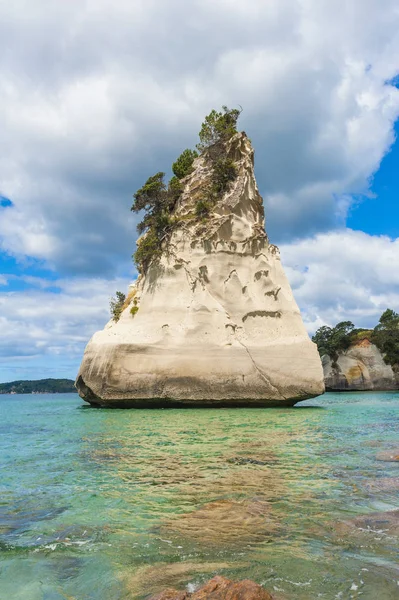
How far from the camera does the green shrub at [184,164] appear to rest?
30097mm

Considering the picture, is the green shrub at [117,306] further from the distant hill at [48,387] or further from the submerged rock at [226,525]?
the distant hill at [48,387]

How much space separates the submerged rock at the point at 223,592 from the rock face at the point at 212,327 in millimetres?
18578

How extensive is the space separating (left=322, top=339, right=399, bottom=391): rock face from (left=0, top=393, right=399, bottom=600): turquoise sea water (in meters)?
49.6

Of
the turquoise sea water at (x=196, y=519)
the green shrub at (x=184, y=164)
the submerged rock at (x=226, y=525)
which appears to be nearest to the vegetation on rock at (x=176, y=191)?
the green shrub at (x=184, y=164)

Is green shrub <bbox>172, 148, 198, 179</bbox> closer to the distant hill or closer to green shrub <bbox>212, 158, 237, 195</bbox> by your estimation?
green shrub <bbox>212, 158, 237, 195</bbox>

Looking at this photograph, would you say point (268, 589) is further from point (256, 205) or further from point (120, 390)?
point (256, 205)

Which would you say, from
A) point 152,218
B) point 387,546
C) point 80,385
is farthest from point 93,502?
point 152,218

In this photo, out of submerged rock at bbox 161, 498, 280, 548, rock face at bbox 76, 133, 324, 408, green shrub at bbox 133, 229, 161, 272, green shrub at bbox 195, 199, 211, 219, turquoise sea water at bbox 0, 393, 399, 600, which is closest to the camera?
turquoise sea water at bbox 0, 393, 399, 600

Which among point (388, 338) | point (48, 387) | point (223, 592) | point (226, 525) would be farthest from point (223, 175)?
point (48, 387)

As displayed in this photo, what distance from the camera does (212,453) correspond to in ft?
32.4

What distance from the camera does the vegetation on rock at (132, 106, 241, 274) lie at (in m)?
26.8

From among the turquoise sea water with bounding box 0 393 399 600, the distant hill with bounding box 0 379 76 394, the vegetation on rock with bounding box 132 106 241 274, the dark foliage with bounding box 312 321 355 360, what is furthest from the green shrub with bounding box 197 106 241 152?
the distant hill with bounding box 0 379 76 394

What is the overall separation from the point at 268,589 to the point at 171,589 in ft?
2.62

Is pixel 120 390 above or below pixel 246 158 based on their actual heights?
below
